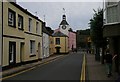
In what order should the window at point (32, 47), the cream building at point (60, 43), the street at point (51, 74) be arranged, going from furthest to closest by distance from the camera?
the cream building at point (60, 43) < the window at point (32, 47) < the street at point (51, 74)

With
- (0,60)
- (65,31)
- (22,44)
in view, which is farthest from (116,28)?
(65,31)

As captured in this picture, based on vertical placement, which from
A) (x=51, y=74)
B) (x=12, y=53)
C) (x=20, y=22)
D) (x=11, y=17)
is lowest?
(x=51, y=74)

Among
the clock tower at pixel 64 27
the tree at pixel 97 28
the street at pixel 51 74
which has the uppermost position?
the clock tower at pixel 64 27

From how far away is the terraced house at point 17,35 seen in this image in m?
25.0

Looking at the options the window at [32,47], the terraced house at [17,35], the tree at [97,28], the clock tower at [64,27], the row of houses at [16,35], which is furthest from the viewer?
the clock tower at [64,27]

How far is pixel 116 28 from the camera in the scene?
20.2 meters

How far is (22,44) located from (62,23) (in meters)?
86.9

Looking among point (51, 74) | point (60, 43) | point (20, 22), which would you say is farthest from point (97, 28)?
point (60, 43)

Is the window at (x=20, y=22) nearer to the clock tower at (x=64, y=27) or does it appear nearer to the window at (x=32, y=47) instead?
the window at (x=32, y=47)

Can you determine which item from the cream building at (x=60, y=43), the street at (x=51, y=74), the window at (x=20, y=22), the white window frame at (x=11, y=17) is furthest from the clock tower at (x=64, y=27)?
the white window frame at (x=11, y=17)

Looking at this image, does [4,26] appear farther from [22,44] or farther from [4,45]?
[22,44]

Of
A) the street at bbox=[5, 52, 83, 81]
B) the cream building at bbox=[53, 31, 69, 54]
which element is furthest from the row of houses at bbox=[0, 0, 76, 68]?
the cream building at bbox=[53, 31, 69, 54]

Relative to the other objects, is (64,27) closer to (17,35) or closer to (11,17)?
(17,35)

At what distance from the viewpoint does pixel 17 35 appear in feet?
96.7
